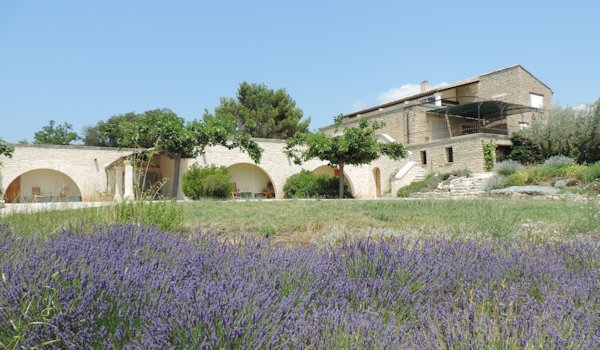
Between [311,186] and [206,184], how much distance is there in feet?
15.8

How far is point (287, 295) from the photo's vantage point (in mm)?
2193

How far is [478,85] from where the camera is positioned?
95.6ft

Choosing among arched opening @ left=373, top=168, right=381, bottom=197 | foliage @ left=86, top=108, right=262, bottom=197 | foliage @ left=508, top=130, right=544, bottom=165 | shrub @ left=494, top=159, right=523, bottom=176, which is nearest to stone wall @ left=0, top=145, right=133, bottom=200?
foliage @ left=86, top=108, right=262, bottom=197

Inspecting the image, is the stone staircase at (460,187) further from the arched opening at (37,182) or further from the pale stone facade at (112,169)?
the arched opening at (37,182)

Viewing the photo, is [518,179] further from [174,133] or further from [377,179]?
[174,133]

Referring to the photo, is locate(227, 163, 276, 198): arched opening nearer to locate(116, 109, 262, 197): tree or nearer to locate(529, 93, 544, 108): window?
locate(116, 109, 262, 197): tree

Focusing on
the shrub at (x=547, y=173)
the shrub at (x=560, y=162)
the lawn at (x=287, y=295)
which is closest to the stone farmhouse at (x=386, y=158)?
the shrub at (x=560, y=162)

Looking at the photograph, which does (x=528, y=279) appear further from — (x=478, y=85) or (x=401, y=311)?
(x=478, y=85)

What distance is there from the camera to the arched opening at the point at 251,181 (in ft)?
78.6

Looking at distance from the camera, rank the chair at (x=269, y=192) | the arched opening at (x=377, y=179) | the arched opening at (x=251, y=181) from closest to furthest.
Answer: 1. the arched opening at (x=251, y=181)
2. the chair at (x=269, y=192)
3. the arched opening at (x=377, y=179)

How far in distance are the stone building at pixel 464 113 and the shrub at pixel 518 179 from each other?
16.4 ft

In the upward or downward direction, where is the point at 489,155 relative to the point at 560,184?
upward

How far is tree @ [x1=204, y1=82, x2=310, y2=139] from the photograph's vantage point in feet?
Answer: 107

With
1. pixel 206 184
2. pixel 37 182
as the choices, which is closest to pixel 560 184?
pixel 206 184
